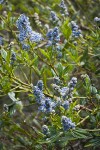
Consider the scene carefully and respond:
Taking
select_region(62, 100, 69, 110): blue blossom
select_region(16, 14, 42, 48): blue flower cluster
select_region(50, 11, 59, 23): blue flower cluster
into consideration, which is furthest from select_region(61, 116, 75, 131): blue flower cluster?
select_region(50, 11, 59, 23): blue flower cluster

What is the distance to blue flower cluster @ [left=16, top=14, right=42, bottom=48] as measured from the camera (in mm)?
1631

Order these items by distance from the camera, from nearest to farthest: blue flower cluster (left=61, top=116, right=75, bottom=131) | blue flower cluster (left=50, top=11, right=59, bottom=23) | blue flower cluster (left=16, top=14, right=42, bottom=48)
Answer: blue flower cluster (left=61, top=116, right=75, bottom=131) → blue flower cluster (left=16, top=14, right=42, bottom=48) → blue flower cluster (left=50, top=11, right=59, bottom=23)

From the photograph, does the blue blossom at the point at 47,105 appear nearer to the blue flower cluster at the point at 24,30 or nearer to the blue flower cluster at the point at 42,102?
the blue flower cluster at the point at 42,102

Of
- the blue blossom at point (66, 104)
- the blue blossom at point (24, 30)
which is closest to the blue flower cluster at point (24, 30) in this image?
the blue blossom at point (24, 30)

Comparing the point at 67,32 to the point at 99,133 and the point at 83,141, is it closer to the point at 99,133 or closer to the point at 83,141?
the point at 99,133

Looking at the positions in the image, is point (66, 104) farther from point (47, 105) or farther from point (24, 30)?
point (24, 30)

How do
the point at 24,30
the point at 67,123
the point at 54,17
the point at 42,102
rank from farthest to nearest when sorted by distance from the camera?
the point at 54,17 → the point at 24,30 → the point at 42,102 → the point at 67,123

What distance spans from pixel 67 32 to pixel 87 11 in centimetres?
139

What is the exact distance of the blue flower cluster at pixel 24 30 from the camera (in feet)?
5.35

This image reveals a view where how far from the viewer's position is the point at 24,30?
1.67 metres

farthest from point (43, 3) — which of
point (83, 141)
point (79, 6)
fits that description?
point (83, 141)

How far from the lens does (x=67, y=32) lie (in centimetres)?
199

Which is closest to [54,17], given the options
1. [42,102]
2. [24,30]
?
[24,30]

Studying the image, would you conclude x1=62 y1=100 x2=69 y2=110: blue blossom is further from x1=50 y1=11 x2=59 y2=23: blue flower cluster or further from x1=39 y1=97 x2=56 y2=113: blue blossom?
x1=50 y1=11 x2=59 y2=23: blue flower cluster
